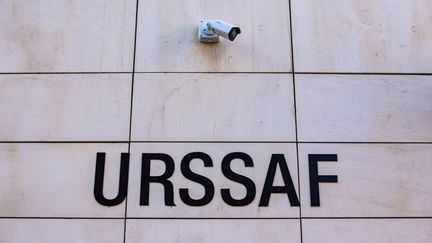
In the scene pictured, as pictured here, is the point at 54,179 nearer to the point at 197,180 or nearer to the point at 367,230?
the point at 197,180

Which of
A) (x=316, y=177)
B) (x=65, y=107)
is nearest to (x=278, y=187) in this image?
(x=316, y=177)

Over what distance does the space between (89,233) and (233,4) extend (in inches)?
89.4

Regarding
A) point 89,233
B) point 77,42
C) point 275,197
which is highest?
point 77,42

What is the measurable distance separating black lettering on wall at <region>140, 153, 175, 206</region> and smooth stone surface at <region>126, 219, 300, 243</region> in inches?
7.0

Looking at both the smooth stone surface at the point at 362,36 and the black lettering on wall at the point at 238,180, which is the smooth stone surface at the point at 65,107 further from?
the smooth stone surface at the point at 362,36

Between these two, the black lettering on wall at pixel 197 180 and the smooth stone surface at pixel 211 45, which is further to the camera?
the smooth stone surface at pixel 211 45

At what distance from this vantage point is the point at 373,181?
3746 mm

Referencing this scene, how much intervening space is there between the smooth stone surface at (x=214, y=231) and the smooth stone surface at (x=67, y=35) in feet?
4.33

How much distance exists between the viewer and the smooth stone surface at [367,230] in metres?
3.65

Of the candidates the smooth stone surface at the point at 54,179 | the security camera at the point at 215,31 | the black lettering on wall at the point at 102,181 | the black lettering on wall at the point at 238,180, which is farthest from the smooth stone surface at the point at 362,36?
the smooth stone surface at the point at 54,179

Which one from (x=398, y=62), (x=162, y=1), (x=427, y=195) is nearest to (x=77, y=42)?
(x=162, y=1)

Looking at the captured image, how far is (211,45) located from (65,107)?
1.33 metres

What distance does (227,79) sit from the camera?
13.0ft

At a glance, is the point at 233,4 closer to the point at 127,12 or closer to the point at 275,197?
the point at 127,12
